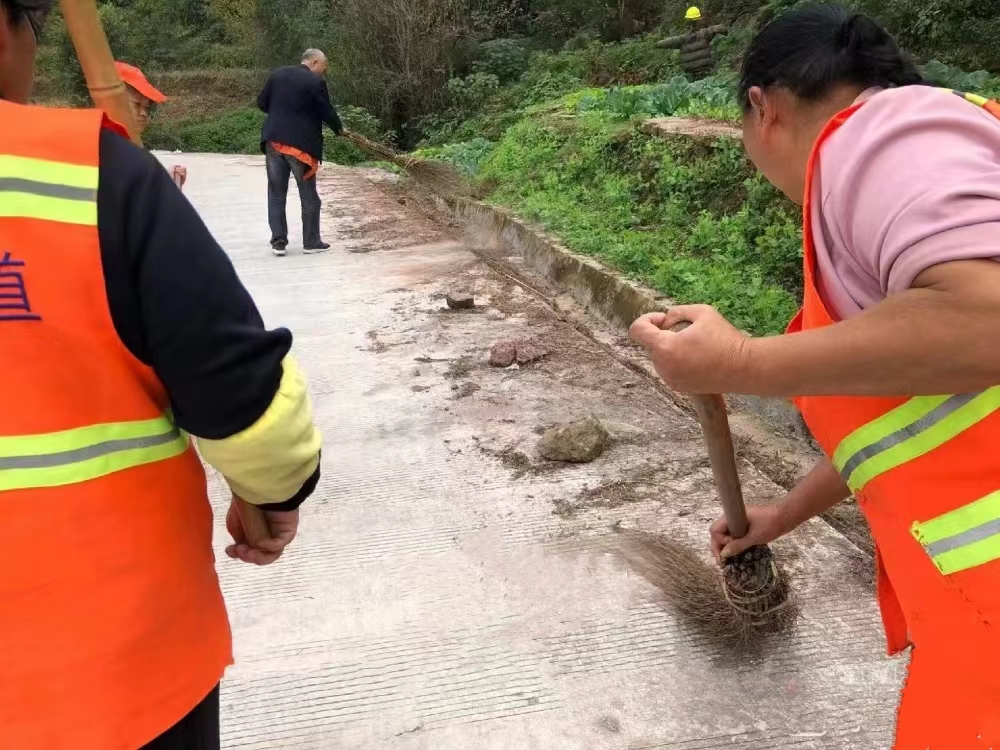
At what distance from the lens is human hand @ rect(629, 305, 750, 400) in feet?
3.81

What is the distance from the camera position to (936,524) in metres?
1.07

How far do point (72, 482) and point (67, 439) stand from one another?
0.05 meters

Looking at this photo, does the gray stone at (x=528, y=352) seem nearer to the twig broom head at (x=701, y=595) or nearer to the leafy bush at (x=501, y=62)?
the twig broom head at (x=701, y=595)

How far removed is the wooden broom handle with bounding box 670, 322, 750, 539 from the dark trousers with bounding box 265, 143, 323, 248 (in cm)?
658

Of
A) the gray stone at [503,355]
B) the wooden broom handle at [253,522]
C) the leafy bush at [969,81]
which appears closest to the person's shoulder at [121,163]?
the wooden broom handle at [253,522]

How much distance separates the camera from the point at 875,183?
39.4 inches

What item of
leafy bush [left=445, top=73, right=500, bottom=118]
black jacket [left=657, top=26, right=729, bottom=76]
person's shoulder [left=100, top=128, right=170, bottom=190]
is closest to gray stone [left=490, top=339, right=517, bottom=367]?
person's shoulder [left=100, top=128, right=170, bottom=190]

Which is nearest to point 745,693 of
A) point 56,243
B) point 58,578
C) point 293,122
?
point 58,578

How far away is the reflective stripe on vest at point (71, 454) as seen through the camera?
3.11ft

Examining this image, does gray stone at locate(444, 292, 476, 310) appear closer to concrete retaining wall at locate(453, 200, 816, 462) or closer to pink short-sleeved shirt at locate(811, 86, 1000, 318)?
concrete retaining wall at locate(453, 200, 816, 462)

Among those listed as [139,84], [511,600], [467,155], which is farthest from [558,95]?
[511,600]

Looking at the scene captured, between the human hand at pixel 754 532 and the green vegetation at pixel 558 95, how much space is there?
41.7 inches

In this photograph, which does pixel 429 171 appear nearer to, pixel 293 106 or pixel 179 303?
pixel 293 106

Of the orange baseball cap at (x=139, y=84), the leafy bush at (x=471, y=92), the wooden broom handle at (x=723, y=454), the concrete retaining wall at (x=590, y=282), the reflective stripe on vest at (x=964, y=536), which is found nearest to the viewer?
the reflective stripe on vest at (x=964, y=536)
